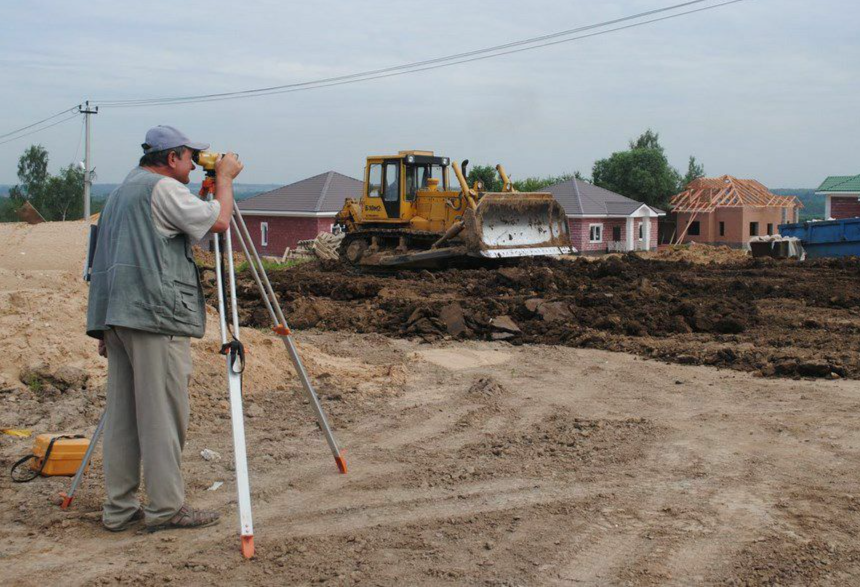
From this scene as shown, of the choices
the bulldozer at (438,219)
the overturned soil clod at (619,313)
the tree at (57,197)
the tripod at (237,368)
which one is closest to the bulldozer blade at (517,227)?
the bulldozer at (438,219)

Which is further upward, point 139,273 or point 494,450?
point 139,273

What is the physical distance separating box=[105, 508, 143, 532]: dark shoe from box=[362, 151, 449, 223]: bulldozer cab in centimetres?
1874

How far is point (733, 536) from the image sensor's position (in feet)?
15.5

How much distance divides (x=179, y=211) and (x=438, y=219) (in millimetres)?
18424

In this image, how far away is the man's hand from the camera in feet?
15.5

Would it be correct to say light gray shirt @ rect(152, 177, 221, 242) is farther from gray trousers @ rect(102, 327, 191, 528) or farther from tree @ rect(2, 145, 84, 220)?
tree @ rect(2, 145, 84, 220)

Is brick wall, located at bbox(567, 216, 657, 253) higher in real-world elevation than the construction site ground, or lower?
higher

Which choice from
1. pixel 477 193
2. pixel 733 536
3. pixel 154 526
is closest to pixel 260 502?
pixel 154 526

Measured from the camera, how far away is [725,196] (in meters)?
55.1

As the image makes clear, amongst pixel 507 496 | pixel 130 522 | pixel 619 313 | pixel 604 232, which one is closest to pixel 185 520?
Result: pixel 130 522

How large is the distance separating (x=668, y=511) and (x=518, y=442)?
5.40ft

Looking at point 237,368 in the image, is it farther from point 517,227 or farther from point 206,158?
point 517,227

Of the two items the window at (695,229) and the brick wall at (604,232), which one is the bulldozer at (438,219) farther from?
the window at (695,229)

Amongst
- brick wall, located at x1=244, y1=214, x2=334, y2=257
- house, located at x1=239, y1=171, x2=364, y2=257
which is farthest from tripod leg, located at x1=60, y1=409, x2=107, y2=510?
brick wall, located at x1=244, y1=214, x2=334, y2=257
